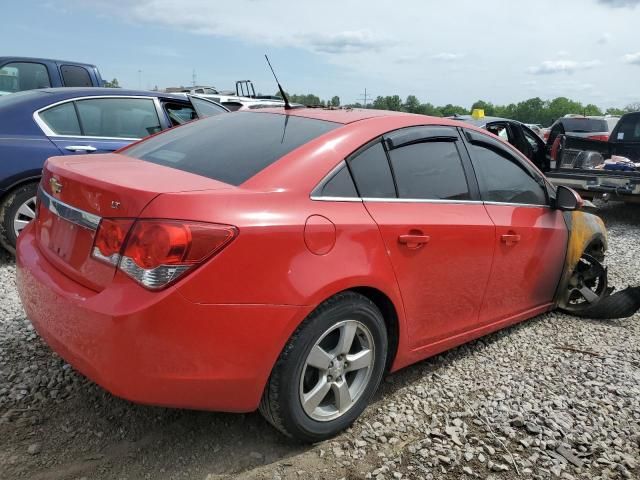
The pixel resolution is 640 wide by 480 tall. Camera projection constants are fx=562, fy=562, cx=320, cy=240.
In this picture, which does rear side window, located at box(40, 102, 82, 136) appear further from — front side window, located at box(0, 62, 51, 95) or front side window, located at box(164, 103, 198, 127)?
front side window, located at box(0, 62, 51, 95)

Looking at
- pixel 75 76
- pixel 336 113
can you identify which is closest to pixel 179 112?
pixel 75 76

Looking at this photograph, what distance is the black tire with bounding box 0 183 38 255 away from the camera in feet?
15.6

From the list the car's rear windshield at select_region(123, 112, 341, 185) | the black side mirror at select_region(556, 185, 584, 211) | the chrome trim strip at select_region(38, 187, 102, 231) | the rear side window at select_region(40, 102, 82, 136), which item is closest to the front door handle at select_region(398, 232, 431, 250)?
the car's rear windshield at select_region(123, 112, 341, 185)

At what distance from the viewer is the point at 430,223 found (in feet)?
9.50

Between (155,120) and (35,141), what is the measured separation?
4.58ft

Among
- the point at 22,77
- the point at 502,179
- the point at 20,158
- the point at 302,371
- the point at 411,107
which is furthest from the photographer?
the point at 411,107

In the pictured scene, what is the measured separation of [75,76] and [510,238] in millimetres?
7770

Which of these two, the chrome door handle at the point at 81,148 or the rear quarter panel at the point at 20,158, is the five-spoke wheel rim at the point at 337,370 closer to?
the rear quarter panel at the point at 20,158

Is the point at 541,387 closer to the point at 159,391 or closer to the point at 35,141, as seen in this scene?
the point at 159,391

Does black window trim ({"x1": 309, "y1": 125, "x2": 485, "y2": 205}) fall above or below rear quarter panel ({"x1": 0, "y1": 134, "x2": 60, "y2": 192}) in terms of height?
above

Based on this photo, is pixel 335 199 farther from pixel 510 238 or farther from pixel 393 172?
pixel 510 238

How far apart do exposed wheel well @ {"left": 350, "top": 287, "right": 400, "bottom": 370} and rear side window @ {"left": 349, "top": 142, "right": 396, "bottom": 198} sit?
0.46 meters

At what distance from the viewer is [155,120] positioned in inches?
235

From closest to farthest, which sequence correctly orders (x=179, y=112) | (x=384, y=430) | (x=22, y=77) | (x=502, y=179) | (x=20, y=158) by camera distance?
(x=384, y=430) → (x=502, y=179) → (x=20, y=158) → (x=179, y=112) → (x=22, y=77)
